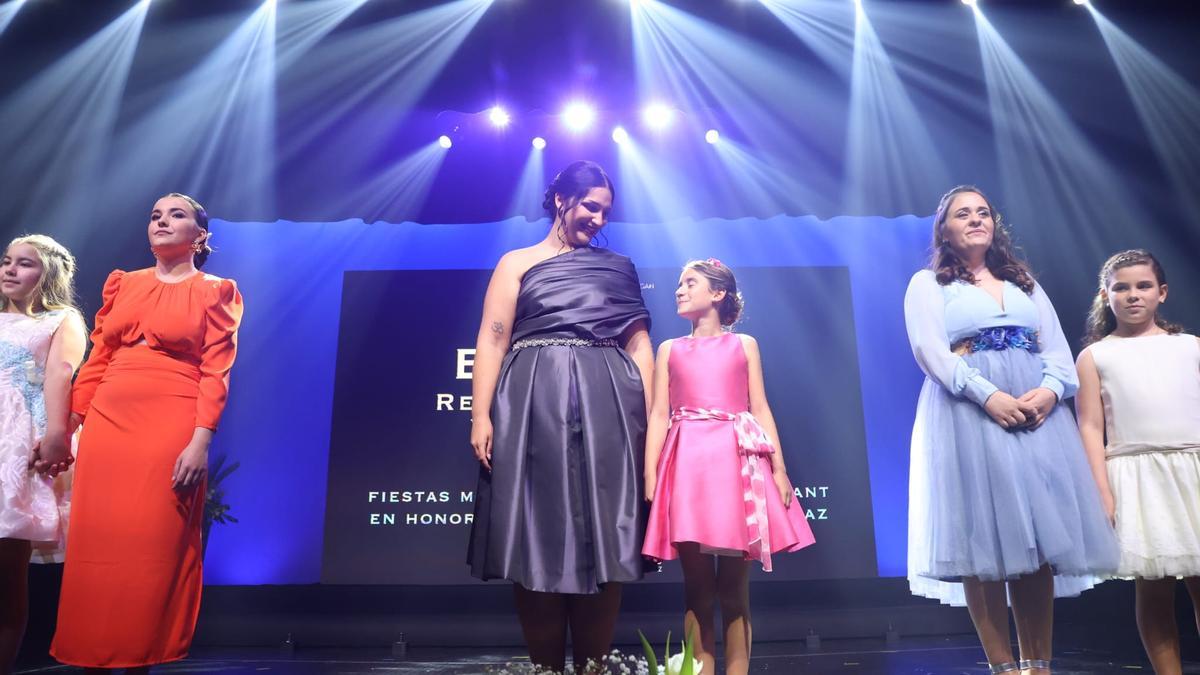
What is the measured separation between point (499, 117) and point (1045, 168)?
12.0ft

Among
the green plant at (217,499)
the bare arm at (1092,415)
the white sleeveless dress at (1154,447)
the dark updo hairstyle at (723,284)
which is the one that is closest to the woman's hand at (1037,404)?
the bare arm at (1092,415)

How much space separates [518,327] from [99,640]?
136 cm

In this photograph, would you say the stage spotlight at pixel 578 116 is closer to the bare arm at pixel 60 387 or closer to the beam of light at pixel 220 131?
the beam of light at pixel 220 131

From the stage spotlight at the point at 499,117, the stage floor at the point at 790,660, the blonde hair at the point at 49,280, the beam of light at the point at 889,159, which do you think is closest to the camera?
the blonde hair at the point at 49,280

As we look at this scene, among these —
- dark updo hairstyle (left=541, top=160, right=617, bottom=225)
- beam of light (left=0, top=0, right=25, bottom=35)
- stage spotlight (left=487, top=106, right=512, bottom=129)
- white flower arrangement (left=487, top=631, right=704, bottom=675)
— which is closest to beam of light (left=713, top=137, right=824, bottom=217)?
stage spotlight (left=487, top=106, right=512, bottom=129)

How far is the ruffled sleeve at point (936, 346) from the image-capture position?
87.7 inches

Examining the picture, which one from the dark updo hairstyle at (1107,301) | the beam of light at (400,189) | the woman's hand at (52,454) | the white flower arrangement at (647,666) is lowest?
the white flower arrangement at (647,666)

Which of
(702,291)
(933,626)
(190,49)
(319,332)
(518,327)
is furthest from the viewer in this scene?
(319,332)

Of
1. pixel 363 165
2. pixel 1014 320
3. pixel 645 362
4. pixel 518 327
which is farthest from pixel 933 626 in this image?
pixel 363 165

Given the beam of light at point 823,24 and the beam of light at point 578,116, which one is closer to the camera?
the beam of light at point 823,24

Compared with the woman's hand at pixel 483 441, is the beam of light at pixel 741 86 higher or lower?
higher

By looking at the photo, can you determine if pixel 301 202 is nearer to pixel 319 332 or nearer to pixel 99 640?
pixel 319 332

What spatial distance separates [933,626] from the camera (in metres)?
4.54

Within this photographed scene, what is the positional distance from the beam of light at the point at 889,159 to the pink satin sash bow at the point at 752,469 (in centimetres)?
319
